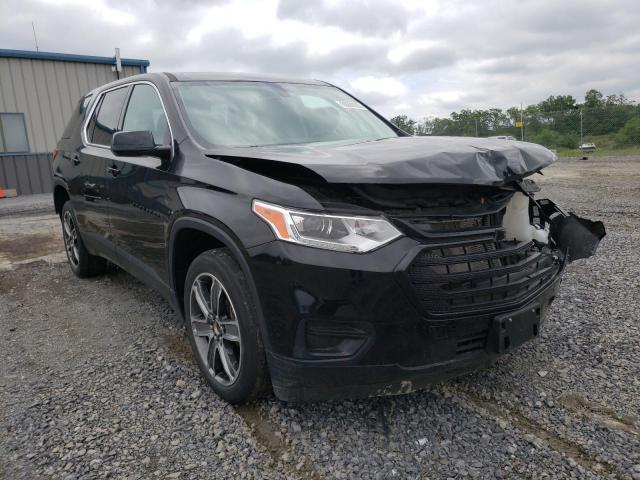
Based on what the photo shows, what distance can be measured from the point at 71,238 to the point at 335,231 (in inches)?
156

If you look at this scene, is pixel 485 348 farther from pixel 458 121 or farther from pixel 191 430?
pixel 458 121

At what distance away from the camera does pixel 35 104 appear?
13.9 meters

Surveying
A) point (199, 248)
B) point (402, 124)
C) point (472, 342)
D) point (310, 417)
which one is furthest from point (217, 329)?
point (402, 124)

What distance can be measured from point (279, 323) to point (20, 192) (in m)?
14.3

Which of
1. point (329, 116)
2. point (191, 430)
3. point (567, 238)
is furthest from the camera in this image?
point (329, 116)

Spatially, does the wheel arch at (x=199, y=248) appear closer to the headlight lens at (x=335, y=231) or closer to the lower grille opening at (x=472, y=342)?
the headlight lens at (x=335, y=231)

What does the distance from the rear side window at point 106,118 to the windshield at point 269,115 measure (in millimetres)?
997

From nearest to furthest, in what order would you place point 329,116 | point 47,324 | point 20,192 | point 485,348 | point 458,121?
point 485,348 → point 329,116 → point 47,324 → point 20,192 → point 458,121

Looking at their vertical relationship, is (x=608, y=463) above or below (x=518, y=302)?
below

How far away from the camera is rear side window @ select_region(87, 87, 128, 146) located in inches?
163

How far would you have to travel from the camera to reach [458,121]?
26.2 meters

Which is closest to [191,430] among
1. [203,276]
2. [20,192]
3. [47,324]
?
[203,276]

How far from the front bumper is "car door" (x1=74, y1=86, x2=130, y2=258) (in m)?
2.23

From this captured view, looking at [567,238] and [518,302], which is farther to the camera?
[567,238]
